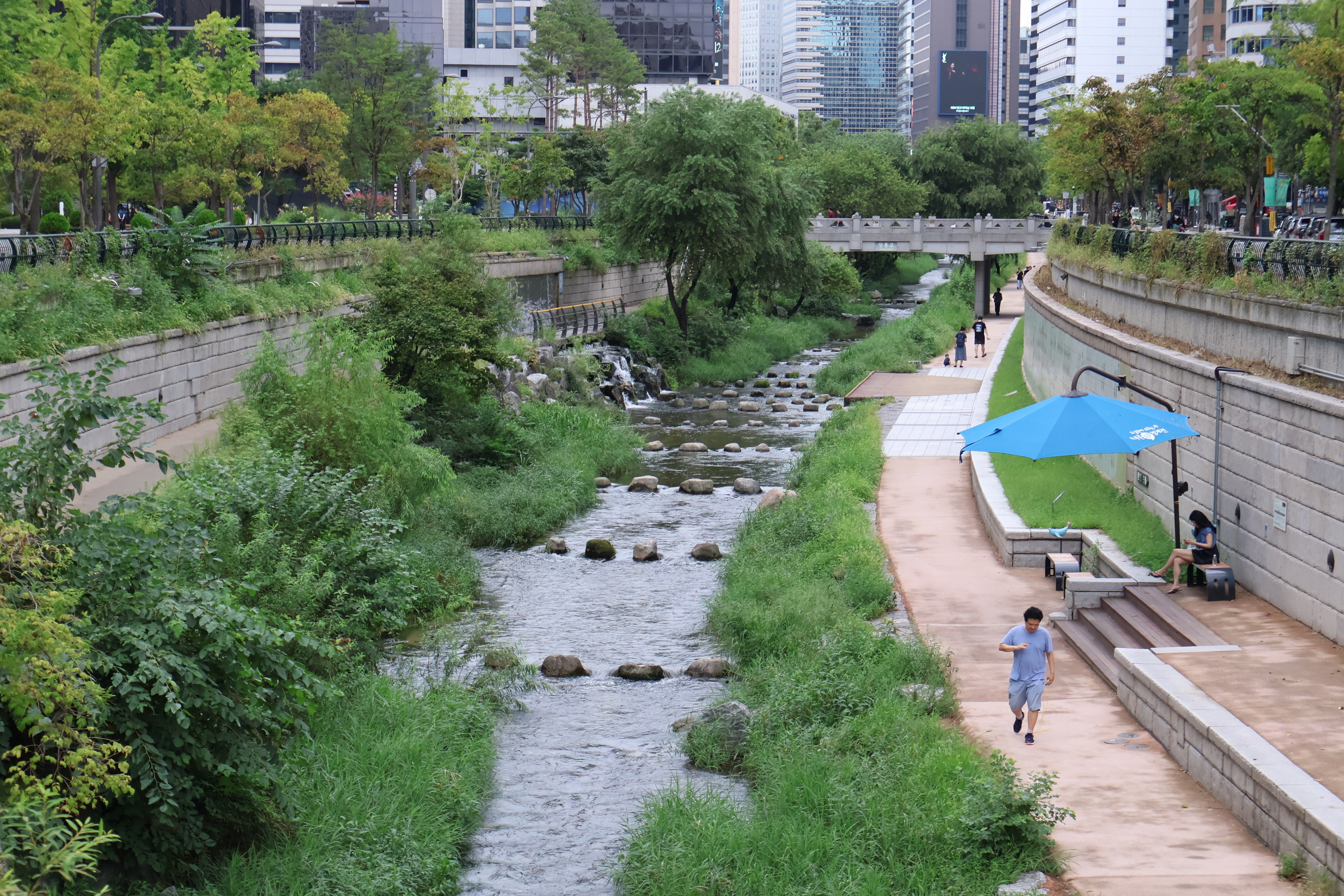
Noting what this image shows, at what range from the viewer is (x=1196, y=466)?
18.0 metres

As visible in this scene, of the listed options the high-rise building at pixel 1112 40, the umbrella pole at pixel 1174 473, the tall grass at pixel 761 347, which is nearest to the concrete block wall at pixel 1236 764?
the umbrella pole at pixel 1174 473

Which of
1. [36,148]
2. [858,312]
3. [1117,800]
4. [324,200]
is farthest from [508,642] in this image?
[324,200]

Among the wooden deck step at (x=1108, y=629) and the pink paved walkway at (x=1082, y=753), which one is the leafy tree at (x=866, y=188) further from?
the wooden deck step at (x=1108, y=629)

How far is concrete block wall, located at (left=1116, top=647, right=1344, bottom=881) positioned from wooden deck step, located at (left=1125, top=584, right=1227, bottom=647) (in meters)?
1.00

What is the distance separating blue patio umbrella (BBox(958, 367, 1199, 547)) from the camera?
52.1 feet

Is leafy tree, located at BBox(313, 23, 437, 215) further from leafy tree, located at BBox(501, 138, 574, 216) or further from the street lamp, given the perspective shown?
the street lamp

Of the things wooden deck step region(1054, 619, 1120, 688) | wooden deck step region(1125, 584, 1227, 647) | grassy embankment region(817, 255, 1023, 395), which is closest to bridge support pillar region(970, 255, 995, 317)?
grassy embankment region(817, 255, 1023, 395)

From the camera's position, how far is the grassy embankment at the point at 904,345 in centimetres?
4556

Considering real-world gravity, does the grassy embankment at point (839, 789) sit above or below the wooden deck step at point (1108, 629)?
below

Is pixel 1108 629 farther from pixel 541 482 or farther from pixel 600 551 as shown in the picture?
pixel 541 482

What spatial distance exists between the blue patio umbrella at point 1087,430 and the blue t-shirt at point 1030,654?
12.0 feet

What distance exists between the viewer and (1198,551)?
15.7 m

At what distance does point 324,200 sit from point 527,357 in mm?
62551

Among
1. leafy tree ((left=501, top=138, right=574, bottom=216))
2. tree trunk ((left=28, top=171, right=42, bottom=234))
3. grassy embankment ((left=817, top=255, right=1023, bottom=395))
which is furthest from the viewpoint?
leafy tree ((left=501, top=138, right=574, bottom=216))
